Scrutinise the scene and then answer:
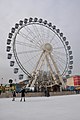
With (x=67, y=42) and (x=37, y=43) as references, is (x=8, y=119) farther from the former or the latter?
(x=67, y=42)

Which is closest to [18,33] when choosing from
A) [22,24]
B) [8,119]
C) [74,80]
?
[22,24]

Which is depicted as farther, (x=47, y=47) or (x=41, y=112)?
(x=47, y=47)

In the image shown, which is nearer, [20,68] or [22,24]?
[20,68]

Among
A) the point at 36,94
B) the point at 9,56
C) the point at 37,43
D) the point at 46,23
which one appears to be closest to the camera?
the point at 36,94

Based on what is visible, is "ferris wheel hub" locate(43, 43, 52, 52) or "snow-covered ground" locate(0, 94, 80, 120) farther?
"ferris wheel hub" locate(43, 43, 52, 52)

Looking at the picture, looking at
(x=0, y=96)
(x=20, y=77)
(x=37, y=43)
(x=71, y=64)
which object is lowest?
(x=0, y=96)

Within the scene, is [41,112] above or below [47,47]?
below

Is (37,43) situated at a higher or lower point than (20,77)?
higher

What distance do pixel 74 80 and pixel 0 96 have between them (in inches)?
2793

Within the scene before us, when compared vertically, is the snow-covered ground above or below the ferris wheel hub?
below

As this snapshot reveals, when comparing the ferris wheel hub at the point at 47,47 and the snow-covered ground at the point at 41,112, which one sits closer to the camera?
the snow-covered ground at the point at 41,112

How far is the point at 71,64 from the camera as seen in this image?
127 feet

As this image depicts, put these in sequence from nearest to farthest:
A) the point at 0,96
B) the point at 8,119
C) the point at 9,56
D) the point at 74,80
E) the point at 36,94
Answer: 1. the point at 8,119
2. the point at 0,96
3. the point at 36,94
4. the point at 9,56
5. the point at 74,80

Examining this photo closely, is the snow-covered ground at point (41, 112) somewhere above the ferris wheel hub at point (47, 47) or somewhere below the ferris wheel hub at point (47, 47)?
below
